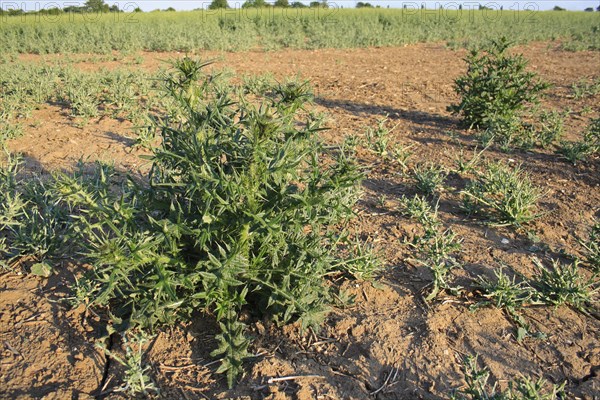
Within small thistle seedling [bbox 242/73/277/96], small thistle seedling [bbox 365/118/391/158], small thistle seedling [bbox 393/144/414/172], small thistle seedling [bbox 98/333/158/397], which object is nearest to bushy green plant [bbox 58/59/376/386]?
small thistle seedling [bbox 98/333/158/397]

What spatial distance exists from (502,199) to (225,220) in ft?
7.30

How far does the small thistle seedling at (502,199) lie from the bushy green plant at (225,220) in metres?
1.59

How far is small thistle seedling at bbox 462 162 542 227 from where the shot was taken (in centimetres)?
323

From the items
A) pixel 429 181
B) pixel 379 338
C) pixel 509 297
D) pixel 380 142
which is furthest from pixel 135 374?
pixel 380 142

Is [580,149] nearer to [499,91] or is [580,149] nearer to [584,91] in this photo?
[499,91]

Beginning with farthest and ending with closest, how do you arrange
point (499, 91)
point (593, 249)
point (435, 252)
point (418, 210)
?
1. point (499, 91)
2. point (418, 210)
3. point (593, 249)
4. point (435, 252)

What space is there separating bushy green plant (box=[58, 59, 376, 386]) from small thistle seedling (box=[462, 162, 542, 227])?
1592mm

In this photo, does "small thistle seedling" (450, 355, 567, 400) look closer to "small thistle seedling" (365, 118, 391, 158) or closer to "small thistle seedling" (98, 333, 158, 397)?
"small thistle seedling" (98, 333, 158, 397)

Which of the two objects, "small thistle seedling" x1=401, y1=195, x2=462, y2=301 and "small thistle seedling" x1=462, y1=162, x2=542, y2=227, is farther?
"small thistle seedling" x1=462, y1=162, x2=542, y2=227

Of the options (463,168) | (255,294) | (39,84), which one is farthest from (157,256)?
(39,84)

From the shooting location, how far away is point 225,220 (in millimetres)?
2119

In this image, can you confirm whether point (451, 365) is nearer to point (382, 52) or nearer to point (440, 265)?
point (440, 265)

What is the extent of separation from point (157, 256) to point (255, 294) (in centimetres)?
63

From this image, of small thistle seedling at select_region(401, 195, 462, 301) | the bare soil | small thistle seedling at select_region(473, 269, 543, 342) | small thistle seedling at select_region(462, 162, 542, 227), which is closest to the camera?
the bare soil
